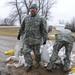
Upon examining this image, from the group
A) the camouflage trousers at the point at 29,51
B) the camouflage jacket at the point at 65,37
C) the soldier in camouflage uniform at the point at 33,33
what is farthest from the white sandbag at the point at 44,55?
the camouflage jacket at the point at 65,37

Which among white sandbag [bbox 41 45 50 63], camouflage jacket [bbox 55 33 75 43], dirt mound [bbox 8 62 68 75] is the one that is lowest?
dirt mound [bbox 8 62 68 75]

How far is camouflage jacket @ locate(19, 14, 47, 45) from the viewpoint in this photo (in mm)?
6742

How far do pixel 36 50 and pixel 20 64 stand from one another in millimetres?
960

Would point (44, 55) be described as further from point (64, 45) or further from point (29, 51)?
point (64, 45)

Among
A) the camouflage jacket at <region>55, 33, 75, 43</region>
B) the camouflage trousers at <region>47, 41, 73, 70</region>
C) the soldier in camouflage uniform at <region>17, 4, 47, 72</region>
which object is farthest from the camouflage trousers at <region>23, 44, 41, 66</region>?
the camouflage jacket at <region>55, 33, 75, 43</region>

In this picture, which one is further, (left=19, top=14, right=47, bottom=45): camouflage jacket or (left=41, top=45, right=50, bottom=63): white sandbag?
(left=41, top=45, right=50, bottom=63): white sandbag

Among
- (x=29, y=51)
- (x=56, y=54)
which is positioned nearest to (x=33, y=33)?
(x=29, y=51)

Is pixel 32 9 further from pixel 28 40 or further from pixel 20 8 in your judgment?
pixel 20 8

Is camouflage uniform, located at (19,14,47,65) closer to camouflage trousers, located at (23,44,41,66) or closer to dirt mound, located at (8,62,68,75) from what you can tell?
camouflage trousers, located at (23,44,41,66)

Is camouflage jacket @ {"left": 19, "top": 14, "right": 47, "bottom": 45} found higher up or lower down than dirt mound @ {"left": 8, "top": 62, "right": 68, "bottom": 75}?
higher up

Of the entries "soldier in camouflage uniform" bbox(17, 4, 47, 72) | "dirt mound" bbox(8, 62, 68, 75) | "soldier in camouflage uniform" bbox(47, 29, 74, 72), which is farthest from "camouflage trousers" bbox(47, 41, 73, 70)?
"soldier in camouflage uniform" bbox(17, 4, 47, 72)

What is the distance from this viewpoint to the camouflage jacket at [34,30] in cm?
674

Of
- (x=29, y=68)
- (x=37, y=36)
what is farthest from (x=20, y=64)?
(x=37, y=36)

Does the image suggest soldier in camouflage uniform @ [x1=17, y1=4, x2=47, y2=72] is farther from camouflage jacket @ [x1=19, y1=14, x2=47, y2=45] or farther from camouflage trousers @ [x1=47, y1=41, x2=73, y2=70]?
camouflage trousers @ [x1=47, y1=41, x2=73, y2=70]
